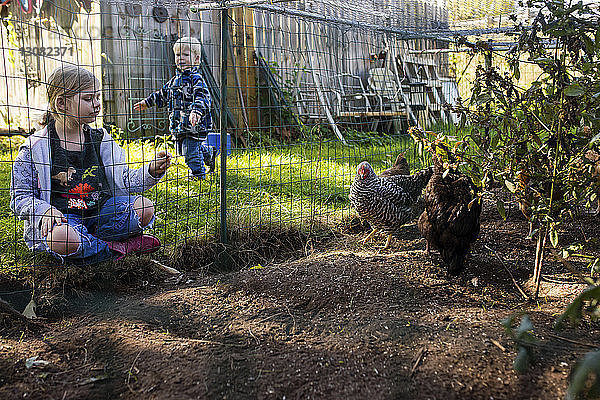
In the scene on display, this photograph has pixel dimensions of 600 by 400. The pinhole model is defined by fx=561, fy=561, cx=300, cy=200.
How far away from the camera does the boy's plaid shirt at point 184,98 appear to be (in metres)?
6.14

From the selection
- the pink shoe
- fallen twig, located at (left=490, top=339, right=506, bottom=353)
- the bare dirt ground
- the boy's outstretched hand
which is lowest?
the bare dirt ground

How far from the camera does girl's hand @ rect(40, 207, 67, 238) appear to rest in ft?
11.1

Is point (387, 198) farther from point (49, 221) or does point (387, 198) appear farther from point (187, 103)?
point (187, 103)

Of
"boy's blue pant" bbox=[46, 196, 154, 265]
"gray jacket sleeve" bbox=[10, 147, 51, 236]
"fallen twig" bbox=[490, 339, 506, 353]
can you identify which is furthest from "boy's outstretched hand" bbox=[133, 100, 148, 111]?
"fallen twig" bbox=[490, 339, 506, 353]

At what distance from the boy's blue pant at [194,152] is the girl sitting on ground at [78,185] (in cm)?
186

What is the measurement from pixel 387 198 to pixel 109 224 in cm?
208

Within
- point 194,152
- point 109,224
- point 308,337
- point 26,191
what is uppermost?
point 194,152

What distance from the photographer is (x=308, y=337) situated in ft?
8.32

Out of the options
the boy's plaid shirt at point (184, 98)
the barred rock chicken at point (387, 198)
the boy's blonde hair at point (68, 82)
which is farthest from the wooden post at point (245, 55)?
the boy's blonde hair at point (68, 82)

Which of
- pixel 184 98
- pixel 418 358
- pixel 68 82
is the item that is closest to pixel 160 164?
pixel 68 82

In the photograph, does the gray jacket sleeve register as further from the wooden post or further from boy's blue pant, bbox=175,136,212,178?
the wooden post

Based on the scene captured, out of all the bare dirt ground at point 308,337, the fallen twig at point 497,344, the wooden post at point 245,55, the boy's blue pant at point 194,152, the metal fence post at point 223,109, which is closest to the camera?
the bare dirt ground at point 308,337

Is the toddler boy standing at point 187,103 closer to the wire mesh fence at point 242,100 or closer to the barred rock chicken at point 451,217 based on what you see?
the wire mesh fence at point 242,100

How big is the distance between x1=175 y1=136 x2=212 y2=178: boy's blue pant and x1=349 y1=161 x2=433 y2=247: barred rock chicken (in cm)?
191
